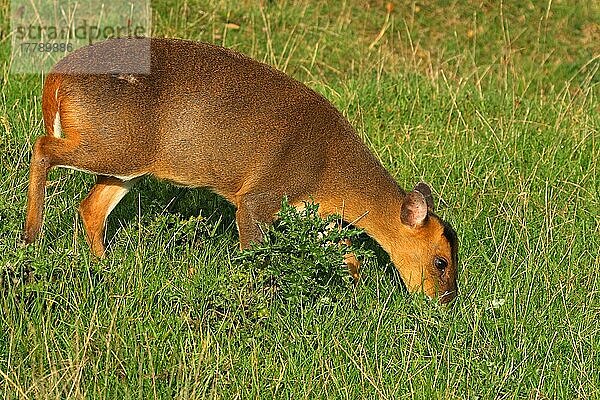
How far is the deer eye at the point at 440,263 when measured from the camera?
5445mm

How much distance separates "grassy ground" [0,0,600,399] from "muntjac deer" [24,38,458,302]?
0.69ft

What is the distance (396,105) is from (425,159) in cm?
91

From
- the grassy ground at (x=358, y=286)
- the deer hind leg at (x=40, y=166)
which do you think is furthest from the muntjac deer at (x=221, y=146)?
the grassy ground at (x=358, y=286)

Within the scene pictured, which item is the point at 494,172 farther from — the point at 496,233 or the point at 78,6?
the point at 78,6

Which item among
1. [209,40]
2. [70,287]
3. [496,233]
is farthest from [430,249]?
[209,40]

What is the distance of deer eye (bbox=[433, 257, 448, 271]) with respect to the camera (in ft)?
17.9

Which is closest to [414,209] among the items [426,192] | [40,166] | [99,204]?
[426,192]

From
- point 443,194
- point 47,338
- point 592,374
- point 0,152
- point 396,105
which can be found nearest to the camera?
point 47,338

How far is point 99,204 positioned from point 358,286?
140 centimetres

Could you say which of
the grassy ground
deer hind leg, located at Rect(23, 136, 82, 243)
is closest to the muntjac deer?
deer hind leg, located at Rect(23, 136, 82, 243)

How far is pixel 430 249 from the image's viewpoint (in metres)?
5.52

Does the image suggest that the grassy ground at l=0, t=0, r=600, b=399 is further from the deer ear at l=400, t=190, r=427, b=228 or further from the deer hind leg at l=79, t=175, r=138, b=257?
→ the deer ear at l=400, t=190, r=427, b=228

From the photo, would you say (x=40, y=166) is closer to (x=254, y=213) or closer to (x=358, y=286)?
(x=254, y=213)

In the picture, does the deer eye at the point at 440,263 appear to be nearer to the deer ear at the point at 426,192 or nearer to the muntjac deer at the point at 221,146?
the muntjac deer at the point at 221,146
